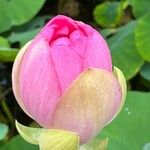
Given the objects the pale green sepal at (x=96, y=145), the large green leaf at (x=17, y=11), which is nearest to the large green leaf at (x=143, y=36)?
the large green leaf at (x=17, y=11)

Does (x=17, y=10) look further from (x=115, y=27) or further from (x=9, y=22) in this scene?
(x=115, y=27)

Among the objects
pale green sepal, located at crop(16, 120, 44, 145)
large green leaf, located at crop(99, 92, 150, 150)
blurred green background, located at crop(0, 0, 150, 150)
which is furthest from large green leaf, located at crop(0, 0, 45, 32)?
pale green sepal, located at crop(16, 120, 44, 145)

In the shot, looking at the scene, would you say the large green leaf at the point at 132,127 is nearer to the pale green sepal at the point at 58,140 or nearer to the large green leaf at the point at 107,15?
the pale green sepal at the point at 58,140

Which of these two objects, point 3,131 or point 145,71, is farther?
point 145,71

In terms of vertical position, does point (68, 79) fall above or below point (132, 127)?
above

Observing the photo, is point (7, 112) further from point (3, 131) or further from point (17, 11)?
point (3, 131)

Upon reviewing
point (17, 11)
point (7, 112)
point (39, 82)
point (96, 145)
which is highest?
point (39, 82)

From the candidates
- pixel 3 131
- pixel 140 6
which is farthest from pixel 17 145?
pixel 140 6

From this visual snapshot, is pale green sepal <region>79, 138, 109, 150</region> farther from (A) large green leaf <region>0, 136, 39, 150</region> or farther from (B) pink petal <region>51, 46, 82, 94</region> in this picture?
(A) large green leaf <region>0, 136, 39, 150</region>
